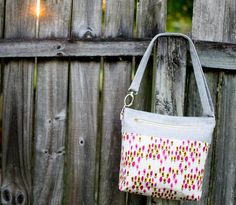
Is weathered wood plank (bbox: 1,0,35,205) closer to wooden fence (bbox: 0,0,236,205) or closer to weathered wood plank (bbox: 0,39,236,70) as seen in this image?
wooden fence (bbox: 0,0,236,205)

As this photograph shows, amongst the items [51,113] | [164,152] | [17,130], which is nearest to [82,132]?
[51,113]

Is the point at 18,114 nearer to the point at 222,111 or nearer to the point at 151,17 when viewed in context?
the point at 151,17

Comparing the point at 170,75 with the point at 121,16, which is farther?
the point at 121,16

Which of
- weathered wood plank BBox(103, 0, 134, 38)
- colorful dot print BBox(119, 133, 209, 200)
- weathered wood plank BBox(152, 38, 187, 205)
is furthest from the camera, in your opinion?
weathered wood plank BBox(103, 0, 134, 38)

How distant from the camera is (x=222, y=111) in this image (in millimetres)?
2137

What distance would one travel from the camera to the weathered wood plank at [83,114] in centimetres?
211

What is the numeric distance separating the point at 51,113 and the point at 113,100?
36 centimetres

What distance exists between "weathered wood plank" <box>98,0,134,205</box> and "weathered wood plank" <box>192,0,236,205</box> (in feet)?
1.27

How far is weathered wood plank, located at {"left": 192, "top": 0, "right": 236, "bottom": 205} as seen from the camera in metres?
2.05

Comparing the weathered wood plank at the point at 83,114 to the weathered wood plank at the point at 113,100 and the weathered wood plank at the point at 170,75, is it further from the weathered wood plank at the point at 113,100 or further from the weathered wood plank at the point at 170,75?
the weathered wood plank at the point at 170,75

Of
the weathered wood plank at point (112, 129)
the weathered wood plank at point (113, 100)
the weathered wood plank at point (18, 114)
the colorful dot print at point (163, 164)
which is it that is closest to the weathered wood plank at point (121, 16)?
the weathered wood plank at point (113, 100)

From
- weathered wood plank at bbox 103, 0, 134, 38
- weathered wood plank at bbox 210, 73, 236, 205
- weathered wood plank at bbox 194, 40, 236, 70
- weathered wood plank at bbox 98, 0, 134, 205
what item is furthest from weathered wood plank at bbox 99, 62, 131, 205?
weathered wood plank at bbox 210, 73, 236, 205

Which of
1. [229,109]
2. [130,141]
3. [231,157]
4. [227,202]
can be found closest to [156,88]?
[130,141]

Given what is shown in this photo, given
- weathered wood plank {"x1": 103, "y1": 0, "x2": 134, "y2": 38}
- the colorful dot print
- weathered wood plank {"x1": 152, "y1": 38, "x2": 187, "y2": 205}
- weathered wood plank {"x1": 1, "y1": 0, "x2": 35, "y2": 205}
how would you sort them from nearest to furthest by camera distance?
the colorful dot print → weathered wood plank {"x1": 152, "y1": 38, "x2": 187, "y2": 205} → weathered wood plank {"x1": 103, "y1": 0, "x2": 134, "y2": 38} → weathered wood plank {"x1": 1, "y1": 0, "x2": 35, "y2": 205}
